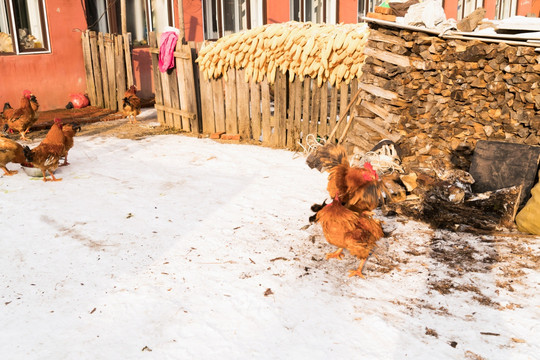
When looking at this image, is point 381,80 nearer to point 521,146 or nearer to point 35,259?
point 521,146

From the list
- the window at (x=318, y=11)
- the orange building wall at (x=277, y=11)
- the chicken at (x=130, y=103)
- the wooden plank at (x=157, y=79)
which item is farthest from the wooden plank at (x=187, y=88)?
the window at (x=318, y=11)

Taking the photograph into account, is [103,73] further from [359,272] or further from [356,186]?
[359,272]

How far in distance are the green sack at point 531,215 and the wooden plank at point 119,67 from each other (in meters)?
9.96

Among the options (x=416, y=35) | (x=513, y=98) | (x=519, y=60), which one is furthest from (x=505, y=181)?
(x=416, y=35)

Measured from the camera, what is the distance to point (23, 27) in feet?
40.0

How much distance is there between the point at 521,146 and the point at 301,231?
2839 millimetres

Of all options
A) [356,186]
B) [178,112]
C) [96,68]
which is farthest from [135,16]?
[356,186]

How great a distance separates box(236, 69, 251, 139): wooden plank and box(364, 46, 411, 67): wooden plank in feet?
9.28

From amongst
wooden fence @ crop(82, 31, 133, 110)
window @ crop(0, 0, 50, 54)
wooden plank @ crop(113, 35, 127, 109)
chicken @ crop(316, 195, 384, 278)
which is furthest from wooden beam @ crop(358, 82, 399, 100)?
window @ crop(0, 0, 50, 54)

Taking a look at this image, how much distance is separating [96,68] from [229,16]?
461 cm

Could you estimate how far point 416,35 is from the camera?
666 centimetres

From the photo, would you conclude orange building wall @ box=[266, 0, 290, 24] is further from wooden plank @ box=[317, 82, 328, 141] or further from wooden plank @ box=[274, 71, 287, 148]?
wooden plank @ box=[317, 82, 328, 141]

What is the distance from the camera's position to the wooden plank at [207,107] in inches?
394

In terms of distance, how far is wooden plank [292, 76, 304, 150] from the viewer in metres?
8.62
